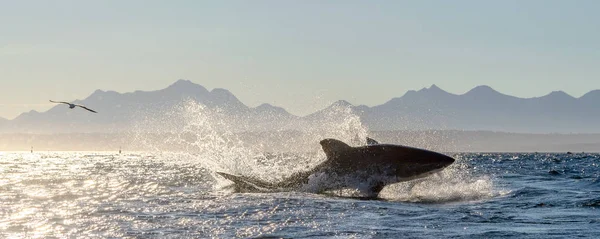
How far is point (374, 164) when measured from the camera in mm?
27781

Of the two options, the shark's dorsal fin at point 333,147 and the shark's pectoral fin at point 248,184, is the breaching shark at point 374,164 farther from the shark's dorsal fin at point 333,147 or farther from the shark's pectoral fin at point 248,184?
the shark's pectoral fin at point 248,184

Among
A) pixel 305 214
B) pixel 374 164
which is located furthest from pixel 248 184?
pixel 305 214

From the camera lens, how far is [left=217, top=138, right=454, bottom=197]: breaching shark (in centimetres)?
2755

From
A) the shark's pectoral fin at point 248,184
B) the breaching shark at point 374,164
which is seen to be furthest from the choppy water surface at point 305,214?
the shark's pectoral fin at point 248,184

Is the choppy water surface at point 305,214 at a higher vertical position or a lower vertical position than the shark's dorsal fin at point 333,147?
lower

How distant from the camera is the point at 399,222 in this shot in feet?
66.9

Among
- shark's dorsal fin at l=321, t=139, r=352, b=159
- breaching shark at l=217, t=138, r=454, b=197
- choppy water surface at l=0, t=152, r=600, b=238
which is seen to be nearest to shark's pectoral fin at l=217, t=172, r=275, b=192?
choppy water surface at l=0, t=152, r=600, b=238

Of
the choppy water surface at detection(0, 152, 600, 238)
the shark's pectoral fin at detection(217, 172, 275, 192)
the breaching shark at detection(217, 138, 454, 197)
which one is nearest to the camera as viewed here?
the choppy water surface at detection(0, 152, 600, 238)

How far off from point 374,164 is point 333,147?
1628 mm

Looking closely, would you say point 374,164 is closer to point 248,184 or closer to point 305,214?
point 305,214

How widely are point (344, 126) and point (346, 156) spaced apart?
6.45 m

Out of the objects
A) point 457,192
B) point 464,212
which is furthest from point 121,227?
point 457,192

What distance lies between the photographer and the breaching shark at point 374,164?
90.4 feet

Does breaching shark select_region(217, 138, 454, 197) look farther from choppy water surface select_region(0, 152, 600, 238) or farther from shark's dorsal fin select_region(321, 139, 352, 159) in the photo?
choppy water surface select_region(0, 152, 600, 238)
